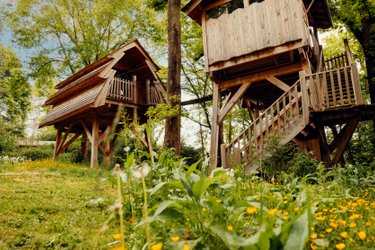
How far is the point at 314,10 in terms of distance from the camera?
1226 centimetres

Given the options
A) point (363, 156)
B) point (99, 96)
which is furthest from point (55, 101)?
point (363, 156)

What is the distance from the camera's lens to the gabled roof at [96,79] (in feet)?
45.3

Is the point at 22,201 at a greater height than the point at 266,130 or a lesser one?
lesser

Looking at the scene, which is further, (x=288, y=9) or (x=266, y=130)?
(x=288, y=9)

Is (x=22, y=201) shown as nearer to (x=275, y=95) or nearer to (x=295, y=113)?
(x=295, y=113)

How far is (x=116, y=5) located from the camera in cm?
2203

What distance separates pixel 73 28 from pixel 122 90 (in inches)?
457

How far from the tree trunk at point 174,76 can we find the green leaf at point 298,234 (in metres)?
6.41

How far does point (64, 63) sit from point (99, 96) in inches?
454

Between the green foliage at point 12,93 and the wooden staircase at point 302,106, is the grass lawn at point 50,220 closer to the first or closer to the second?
the wooden staircase at point 302,106

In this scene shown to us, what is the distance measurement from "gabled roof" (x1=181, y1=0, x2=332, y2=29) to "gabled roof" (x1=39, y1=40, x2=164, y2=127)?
467cm

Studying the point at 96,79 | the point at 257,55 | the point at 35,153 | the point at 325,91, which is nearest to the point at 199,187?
the point at 325,91

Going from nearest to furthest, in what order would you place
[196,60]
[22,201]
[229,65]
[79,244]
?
[79,244]
[22,201]
[229,65]
[196,60]

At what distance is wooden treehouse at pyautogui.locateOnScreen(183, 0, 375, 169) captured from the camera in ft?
27.6
